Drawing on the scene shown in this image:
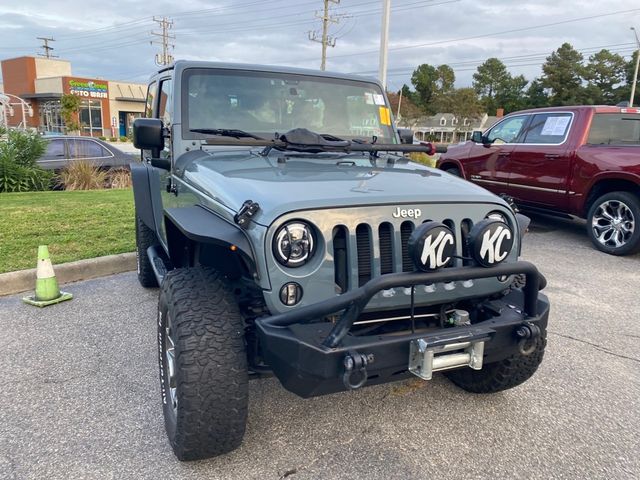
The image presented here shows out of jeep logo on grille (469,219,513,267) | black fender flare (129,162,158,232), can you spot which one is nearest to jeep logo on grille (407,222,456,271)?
jeep logo on grille (469,219,513,267)

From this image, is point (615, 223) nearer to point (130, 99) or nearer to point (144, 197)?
point (144, 197)

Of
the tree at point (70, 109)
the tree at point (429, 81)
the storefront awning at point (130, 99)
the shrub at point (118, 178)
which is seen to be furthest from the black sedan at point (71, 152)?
the tree at point (429, 81)

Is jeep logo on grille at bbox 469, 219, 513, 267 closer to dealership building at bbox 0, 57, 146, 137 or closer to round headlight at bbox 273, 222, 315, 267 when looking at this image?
round headlight at bbox 273, 222, 315, 267

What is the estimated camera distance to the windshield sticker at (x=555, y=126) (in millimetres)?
7316

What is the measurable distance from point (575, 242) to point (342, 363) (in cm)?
653

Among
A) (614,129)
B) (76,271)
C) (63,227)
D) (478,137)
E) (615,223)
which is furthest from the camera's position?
(478,137)

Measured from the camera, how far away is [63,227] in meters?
6.95

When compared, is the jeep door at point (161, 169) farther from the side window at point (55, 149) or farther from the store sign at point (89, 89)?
the store sign at point (89, 89)

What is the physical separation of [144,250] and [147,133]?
5.79ft

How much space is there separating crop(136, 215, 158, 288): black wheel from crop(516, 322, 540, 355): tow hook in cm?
338

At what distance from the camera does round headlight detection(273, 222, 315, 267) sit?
2.24 m

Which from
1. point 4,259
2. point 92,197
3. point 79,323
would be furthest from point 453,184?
point 92,197

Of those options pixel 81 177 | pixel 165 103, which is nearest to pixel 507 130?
pixel 165 103

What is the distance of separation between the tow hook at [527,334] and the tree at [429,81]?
283 feet
